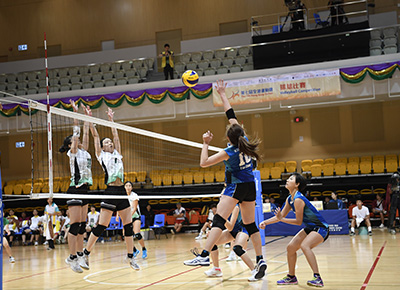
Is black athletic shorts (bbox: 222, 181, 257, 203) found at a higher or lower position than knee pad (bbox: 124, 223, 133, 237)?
higher

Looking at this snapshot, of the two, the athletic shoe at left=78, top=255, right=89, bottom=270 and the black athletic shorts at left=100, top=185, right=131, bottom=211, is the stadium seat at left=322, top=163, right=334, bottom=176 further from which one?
the athletic shoe at left=78, top=255, right=89, bottom=270

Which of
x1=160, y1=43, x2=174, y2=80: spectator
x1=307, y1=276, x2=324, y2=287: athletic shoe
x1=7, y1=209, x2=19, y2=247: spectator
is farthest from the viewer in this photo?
x1=160, y1=43, x2=174, y2=80: spectator

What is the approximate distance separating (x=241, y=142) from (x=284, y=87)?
12.5m

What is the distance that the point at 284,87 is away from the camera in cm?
1773

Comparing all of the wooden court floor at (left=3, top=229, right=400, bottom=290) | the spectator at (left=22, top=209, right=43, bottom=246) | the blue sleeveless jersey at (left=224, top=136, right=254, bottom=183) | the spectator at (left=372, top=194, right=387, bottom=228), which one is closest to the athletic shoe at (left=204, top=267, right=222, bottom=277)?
the wooden court floor at (left=3, top=229, right=400, bottom=290)

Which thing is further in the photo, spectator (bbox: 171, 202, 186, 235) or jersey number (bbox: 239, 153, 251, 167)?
spectator (bbox: 171, 202, 186, 235)

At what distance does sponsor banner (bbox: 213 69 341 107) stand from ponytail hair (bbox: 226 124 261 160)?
11531 millimetres

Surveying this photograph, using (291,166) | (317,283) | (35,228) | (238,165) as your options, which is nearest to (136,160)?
(35,228)

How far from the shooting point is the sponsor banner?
17297 mm

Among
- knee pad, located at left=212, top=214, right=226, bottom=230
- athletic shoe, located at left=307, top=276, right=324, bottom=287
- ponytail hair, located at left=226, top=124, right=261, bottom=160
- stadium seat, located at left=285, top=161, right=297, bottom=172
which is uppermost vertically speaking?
ponytail hair, located at left=226, top=124, right=261, bottom=160

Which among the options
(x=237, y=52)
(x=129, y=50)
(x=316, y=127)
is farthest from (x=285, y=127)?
(x=129, y=50)

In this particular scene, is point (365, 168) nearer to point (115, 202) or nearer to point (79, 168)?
point (115, 202)

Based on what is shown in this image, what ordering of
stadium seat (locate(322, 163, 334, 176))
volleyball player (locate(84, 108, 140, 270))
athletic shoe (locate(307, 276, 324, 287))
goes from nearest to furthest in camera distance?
athletic shoe (locate(307, 276, 324, 287)) < volleyball player (locate(84, 108, 140, 270)) < stadium seat (locate(322, 163, 334, 176))

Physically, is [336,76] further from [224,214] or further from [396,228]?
[224,214]
